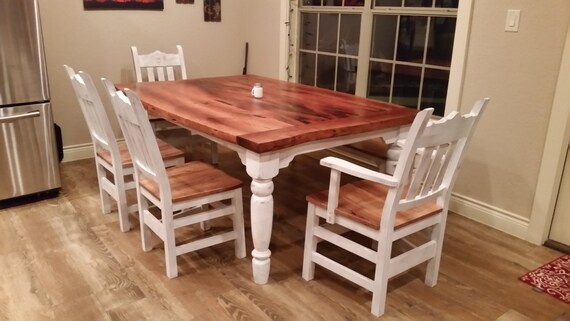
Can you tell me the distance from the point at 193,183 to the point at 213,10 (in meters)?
2.62

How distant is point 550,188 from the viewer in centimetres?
256

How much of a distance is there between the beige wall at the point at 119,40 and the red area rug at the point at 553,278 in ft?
10.2

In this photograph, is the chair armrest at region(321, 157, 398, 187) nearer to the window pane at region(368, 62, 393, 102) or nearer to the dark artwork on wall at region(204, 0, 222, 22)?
the window pane at region(368, 62, 393, 102)

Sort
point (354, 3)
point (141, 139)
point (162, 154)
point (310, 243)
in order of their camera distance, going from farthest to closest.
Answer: point (354, 3) → point (162, 154) → point (310, 243) → point (141, 139)

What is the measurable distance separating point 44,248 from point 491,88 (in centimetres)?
268

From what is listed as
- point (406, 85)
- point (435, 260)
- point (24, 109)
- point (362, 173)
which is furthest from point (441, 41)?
point (24, 109)

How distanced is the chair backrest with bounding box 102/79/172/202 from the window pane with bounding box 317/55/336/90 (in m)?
2.26

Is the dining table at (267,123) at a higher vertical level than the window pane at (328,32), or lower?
lower

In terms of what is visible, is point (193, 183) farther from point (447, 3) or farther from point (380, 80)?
point (447, 3)

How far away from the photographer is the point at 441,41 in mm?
3170

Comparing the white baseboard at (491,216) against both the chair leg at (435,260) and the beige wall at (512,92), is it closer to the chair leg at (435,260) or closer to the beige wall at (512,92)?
the beige wall at (512,92)

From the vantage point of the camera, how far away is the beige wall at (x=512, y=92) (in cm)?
246

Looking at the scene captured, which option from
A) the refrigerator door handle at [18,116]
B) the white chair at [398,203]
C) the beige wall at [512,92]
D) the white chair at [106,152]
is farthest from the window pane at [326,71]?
the refrigerator door handle at [18,116]

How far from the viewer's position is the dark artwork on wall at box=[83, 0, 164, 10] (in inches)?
145
